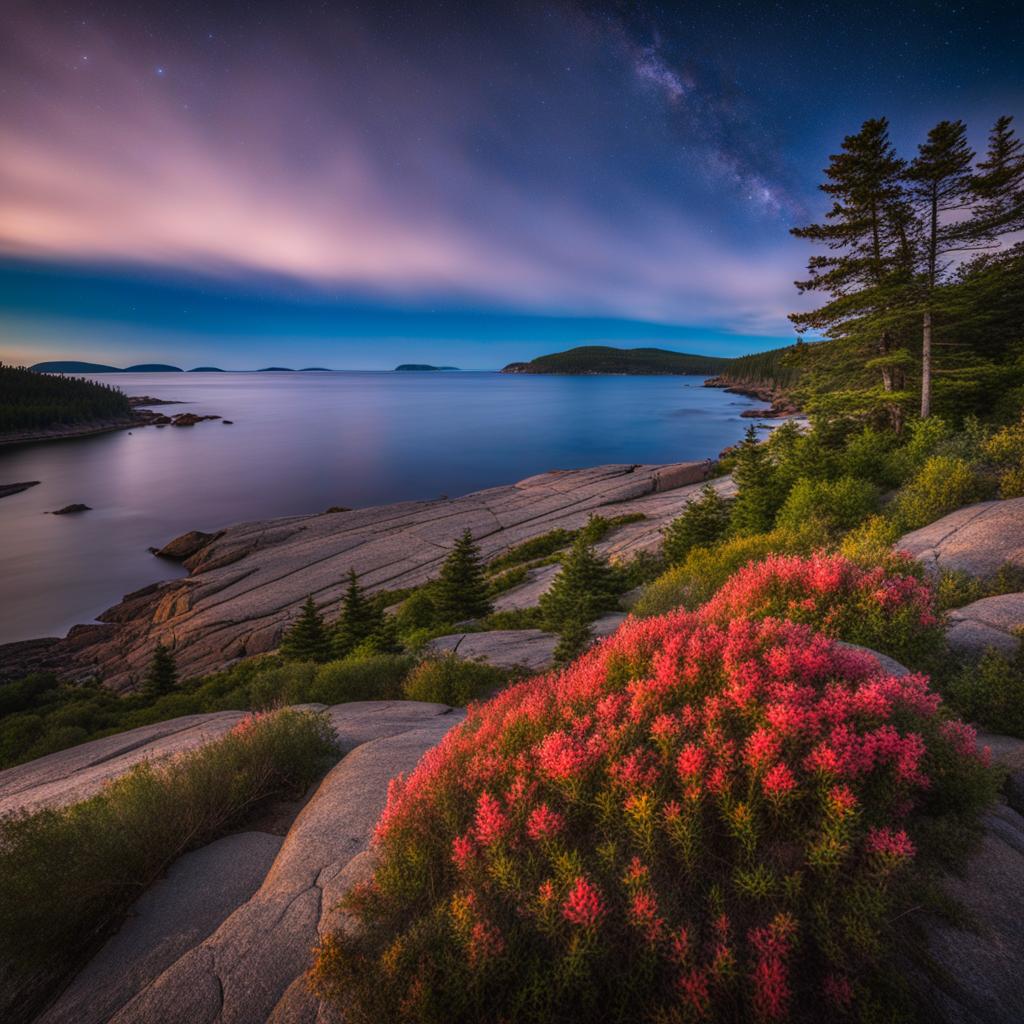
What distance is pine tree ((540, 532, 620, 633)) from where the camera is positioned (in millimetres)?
14352

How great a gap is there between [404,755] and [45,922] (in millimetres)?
3327

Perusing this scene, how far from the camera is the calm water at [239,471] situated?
115ft

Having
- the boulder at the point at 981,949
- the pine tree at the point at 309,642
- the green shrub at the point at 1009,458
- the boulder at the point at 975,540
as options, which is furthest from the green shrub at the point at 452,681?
the green shrub at the point at 1009,458

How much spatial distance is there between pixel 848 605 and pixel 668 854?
485cm

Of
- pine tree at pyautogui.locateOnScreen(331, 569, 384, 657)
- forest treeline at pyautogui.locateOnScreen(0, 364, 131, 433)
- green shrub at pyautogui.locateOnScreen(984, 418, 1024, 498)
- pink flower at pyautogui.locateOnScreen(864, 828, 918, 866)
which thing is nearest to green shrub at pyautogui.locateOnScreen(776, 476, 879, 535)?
green shrub at pyautogui.locateOnScreen(984, 418, 1024, 498)

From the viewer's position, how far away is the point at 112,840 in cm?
437

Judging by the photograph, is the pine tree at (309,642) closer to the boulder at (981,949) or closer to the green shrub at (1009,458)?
the boulder at (981,949)

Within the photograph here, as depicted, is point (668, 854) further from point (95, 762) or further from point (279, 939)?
point (95, 762)

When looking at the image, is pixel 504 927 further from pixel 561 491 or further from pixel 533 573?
pixel 561 491

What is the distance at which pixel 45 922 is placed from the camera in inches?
145

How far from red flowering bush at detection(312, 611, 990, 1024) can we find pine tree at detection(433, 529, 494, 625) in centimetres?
1468

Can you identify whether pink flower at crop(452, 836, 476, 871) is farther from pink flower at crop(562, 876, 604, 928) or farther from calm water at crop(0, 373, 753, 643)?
calm water at crop(0, 373, 753, 643)

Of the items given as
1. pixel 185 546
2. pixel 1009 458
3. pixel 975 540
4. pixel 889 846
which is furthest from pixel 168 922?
pixel 185 546

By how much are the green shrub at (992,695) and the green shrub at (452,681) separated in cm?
737
